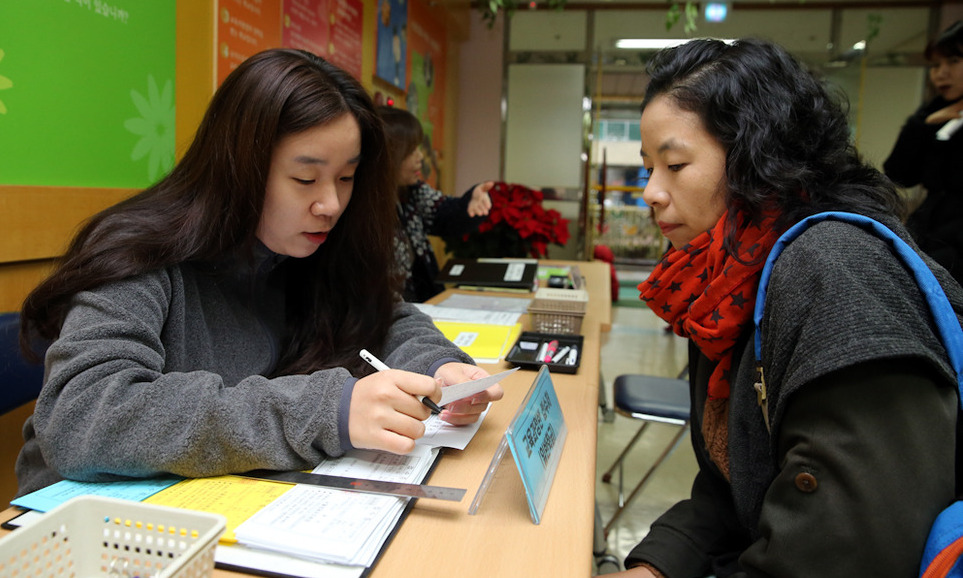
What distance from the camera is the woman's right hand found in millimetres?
811

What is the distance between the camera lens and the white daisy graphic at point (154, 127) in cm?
189

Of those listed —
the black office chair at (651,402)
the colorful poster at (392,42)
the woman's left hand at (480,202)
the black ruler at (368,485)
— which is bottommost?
the black office chair at (651,402)

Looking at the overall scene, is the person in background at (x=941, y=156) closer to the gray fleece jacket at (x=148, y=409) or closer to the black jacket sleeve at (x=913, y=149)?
the black jacket sleeve at (x=913, y=149)

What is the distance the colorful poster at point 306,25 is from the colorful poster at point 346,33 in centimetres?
7

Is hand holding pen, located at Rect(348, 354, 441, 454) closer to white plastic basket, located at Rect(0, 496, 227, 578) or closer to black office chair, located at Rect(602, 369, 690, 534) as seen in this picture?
white plastic basket, located at Rect(0, 496, 227, 578)

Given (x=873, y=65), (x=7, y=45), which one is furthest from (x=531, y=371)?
(x=873, y=65)

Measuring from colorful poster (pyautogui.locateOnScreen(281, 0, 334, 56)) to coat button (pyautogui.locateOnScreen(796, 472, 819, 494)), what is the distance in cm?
255

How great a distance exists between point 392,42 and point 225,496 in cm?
398

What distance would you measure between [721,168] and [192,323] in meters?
0.86

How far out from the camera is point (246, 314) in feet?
3.77

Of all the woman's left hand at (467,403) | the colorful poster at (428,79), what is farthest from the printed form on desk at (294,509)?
the colorful poster at (428,79)

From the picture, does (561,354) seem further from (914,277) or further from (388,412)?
(914,277)

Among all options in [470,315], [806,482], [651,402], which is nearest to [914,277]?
[806,482]

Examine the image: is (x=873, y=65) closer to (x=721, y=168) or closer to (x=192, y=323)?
(x=721, y=168)
